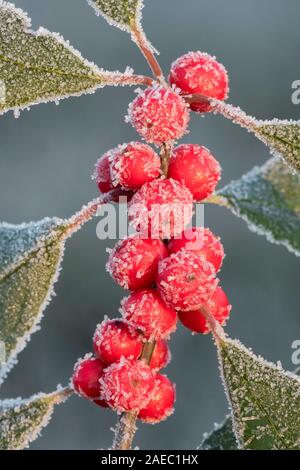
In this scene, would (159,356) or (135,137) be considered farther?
(135,137)

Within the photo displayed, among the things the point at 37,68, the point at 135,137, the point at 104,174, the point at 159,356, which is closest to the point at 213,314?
the point at 159,356

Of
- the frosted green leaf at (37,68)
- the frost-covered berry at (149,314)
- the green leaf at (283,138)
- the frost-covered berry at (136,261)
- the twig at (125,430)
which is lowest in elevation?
the twig at (125,430)

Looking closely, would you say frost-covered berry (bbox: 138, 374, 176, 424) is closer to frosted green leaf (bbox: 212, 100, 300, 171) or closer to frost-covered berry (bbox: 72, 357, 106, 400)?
frost-covered berry (bbox: 72, 357, 106, 400)

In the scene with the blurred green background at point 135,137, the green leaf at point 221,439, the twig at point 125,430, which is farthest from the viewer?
the blurred green background at point 135,137

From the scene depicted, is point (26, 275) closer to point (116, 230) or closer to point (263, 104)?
point (116, 230)

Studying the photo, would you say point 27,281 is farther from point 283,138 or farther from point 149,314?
point 283,138

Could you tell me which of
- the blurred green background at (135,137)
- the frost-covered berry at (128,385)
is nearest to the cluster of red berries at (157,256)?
the frost-covered berry at (128,385)

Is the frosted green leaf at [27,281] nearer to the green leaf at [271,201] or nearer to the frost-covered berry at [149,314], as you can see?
the frost-covered berry at [149,314]
